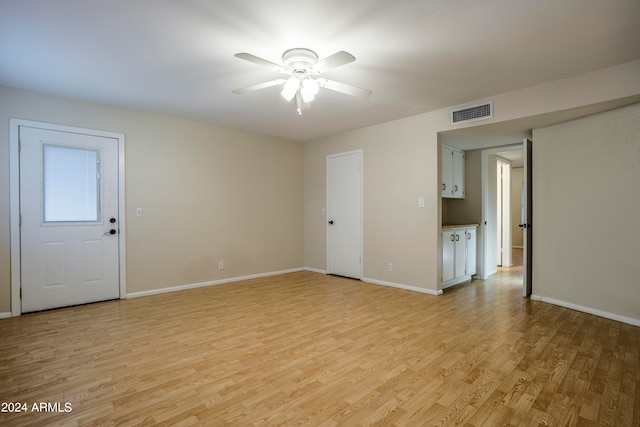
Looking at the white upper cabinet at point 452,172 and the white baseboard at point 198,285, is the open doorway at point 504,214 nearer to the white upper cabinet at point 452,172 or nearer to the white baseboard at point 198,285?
the white upper cabinet at point 452,172

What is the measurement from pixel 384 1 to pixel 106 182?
3.83 meters

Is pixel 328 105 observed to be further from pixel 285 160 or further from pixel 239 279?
pixel 239 279

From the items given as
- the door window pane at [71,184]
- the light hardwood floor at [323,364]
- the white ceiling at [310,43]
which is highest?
the white ceiling at [310,43]

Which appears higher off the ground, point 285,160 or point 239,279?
point 285,160

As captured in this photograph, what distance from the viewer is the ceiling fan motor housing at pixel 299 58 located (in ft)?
8.57

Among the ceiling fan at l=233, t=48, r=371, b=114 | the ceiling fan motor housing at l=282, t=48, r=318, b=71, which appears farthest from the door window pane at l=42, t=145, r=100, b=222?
the ceiling fan motor housing at l=282, t=48, r=318, b=71

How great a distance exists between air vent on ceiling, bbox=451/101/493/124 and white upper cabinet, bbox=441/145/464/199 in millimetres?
930

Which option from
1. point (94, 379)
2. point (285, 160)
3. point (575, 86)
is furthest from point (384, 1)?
point (285, 160)

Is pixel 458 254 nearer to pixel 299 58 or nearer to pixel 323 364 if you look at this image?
pixel 323 364

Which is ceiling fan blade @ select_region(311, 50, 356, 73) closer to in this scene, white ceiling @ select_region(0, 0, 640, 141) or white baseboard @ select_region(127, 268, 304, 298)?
white ceiling @ select_region(0, 0, 640, 141)

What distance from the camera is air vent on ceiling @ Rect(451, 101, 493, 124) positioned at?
373cm

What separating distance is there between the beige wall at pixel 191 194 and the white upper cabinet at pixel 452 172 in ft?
8.60

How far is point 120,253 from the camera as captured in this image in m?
4.14

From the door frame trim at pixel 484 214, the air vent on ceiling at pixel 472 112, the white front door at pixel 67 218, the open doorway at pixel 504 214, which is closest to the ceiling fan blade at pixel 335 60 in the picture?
the air vent on ceiling at pixel 472 112
